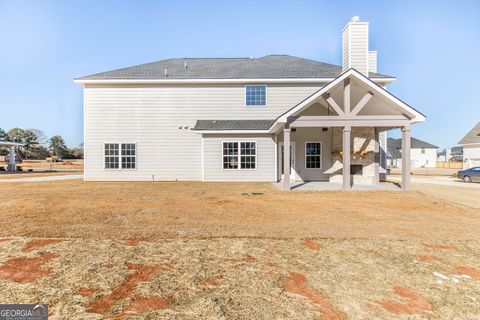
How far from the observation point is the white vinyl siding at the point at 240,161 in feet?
54.1

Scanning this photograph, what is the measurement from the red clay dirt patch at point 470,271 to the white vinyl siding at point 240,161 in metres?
12.3

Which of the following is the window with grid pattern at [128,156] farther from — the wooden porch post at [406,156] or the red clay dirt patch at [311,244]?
the wooden porch post at [406,156]

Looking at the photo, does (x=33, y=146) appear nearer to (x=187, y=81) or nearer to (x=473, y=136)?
(x=187, y=81)

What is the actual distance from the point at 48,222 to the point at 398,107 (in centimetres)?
1463

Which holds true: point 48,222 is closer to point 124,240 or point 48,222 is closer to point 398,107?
point 124,240

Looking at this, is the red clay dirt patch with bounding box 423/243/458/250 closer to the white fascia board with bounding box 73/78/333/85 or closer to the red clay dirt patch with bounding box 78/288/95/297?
the red clay dirt patch with bounding box 78/288/95/297

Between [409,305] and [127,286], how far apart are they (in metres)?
3.68

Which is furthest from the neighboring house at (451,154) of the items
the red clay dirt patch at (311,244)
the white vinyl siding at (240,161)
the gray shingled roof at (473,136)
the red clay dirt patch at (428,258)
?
the red clay dirt patch at (311,244)

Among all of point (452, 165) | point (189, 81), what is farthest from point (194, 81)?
point (452, 165)

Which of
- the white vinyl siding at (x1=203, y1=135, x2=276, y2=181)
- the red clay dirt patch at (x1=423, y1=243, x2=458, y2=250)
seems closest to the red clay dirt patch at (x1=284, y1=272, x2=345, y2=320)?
the red clay dirt patch at (x1=423, y1=243, x2=458, y2=250)

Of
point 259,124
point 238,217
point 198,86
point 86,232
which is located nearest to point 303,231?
point 238,217

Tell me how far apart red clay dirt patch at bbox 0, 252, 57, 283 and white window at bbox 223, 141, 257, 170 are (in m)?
12.3

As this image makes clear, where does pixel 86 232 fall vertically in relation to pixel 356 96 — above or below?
below

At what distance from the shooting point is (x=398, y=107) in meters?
12.7
